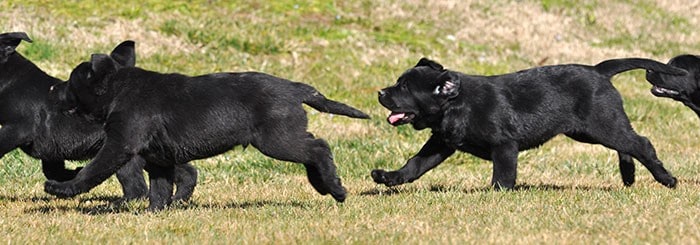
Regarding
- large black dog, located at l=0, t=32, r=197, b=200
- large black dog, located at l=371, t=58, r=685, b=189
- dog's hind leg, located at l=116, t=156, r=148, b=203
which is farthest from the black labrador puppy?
large black dog, located at l=0, t=32, r=197, b=200

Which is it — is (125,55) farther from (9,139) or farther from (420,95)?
(420,95)

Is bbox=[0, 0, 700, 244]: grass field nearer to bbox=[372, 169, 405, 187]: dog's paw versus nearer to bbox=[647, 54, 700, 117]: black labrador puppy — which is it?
bbox=[372, 169, 405, 187]: dog's paw

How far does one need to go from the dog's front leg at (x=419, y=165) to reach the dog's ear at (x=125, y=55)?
2080 mm

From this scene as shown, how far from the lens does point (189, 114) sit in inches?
271

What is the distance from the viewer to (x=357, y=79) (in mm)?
14336

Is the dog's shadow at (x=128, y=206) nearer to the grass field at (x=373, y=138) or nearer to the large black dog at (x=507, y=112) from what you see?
the grass field at (x=373, y=138)

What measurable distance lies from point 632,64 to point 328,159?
2.77 m

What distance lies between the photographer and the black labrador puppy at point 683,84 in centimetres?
939

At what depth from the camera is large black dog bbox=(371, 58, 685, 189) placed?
792cm

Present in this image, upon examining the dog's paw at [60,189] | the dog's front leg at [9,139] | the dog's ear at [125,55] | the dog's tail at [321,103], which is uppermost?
the dog's ear at [125,55]

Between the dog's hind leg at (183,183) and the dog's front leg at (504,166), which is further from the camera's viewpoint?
the dog's front leg at (504,166)

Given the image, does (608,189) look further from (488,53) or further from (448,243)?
(488,53)

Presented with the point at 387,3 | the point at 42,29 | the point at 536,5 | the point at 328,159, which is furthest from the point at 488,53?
the point at 328,159

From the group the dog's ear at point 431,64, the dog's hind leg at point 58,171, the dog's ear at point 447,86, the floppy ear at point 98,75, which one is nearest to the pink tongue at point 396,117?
the dog's ear at point 447,86
